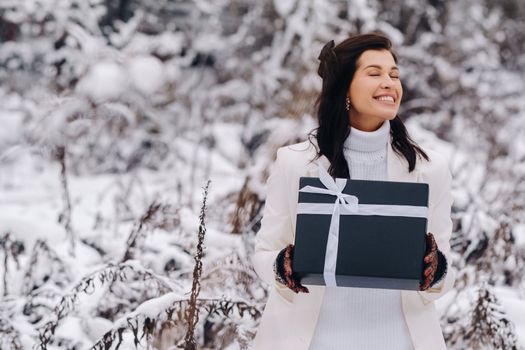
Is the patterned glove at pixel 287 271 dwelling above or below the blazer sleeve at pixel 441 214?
below

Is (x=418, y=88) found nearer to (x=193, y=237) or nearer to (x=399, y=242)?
(x=193, y=237)

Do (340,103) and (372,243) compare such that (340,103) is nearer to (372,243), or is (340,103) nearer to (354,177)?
(354,177)

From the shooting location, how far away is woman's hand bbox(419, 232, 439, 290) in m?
1.68

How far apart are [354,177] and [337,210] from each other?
0.93 feet

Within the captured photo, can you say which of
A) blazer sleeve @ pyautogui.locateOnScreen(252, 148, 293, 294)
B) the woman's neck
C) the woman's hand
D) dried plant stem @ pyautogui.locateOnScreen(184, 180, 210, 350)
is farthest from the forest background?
the woman's hand

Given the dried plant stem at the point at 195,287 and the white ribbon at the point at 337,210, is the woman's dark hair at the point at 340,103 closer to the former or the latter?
the white ribbon at the point at 337,210

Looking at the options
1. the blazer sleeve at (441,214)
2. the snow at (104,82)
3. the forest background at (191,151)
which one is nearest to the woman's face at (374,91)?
the blazer sleeve at (441,214)

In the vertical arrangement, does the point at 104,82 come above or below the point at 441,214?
above

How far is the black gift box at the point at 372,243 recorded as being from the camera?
5.41 ft

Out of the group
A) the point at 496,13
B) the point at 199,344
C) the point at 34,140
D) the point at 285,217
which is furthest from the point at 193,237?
the point at 496,13

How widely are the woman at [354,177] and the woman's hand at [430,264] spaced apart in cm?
6

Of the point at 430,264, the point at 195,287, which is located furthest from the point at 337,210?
the point at 195,287

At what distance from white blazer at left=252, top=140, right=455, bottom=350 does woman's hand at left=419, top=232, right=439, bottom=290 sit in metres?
0.14

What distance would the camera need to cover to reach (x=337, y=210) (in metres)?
1.69
